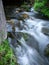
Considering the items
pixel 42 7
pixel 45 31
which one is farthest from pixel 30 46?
pixel 42 7

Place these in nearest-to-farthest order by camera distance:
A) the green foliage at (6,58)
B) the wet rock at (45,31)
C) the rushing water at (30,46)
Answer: the green foliage at (6,58) → the rushing water at (30,46) → the wet rock at (45,31)

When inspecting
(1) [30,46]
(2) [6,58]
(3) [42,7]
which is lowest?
(3) [42,7]

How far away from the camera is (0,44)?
7621 mm

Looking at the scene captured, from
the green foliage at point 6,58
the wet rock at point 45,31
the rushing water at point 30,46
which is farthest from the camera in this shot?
the wet rock at point 45,31

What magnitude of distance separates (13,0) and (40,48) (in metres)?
16.4

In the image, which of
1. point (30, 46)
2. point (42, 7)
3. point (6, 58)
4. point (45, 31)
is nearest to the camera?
point (6, 58)

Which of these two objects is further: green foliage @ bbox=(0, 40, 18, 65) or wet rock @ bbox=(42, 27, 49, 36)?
wet rock @ bbox=(42, 27, 49, 36)

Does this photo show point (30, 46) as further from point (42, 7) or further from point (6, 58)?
point (42, 7)

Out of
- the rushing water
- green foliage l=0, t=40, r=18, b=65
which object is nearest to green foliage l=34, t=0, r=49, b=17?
the rushing water

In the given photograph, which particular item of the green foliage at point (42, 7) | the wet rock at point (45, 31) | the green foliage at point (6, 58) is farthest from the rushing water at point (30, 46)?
the green foliage at point (42, 7)

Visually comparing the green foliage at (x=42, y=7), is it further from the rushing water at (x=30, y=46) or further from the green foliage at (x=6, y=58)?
the green foliage at (x=6, y=58)

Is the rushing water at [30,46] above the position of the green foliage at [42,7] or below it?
above

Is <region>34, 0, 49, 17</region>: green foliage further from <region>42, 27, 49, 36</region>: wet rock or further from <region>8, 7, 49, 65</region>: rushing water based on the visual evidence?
<region>8, 7, 49, 65</region>: rushing water

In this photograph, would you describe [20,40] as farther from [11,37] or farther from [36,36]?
[36,36]
